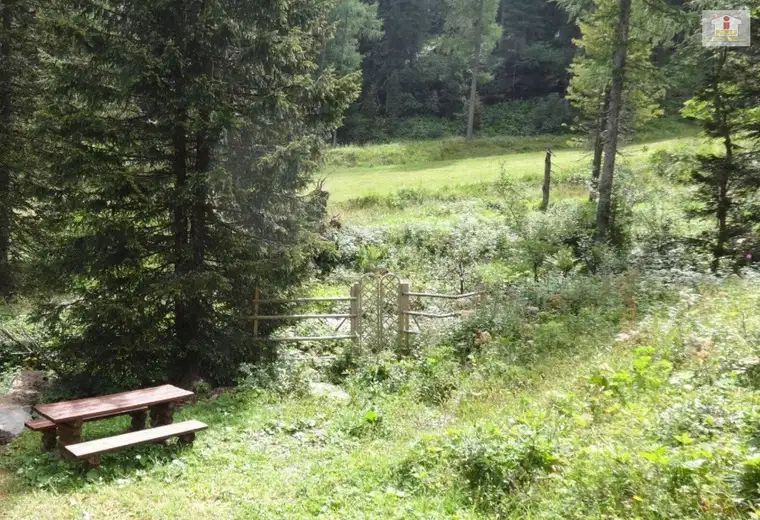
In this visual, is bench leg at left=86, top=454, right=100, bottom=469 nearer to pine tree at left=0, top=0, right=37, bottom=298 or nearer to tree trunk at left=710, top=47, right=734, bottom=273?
pine tree at left=0, top=0, right=37, bottom=298

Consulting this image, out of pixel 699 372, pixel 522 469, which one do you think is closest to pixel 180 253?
pixel 522 469

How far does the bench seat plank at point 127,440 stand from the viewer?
255 inches

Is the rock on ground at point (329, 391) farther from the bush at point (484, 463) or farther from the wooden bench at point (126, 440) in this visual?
the bush at point (484, 463)

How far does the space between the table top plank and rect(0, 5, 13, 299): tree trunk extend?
7995mm

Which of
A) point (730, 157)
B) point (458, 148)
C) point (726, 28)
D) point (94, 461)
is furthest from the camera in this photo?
point (458, 148)

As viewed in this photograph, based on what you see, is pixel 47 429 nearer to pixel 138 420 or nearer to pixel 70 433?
pixel 70 433

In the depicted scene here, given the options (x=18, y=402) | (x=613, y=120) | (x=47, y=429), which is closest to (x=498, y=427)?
(x=47, y=429)

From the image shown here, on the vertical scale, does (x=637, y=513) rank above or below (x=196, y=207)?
below

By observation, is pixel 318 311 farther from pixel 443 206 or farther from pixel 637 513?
pixel 443 206

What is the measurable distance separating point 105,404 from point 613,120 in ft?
47.0

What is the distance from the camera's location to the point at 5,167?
14062 mm

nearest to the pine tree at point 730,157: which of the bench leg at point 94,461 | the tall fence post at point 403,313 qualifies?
the tall fence post at point 403,313

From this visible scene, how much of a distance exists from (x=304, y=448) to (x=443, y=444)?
6.95 ft

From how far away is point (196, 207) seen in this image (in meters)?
10.5
